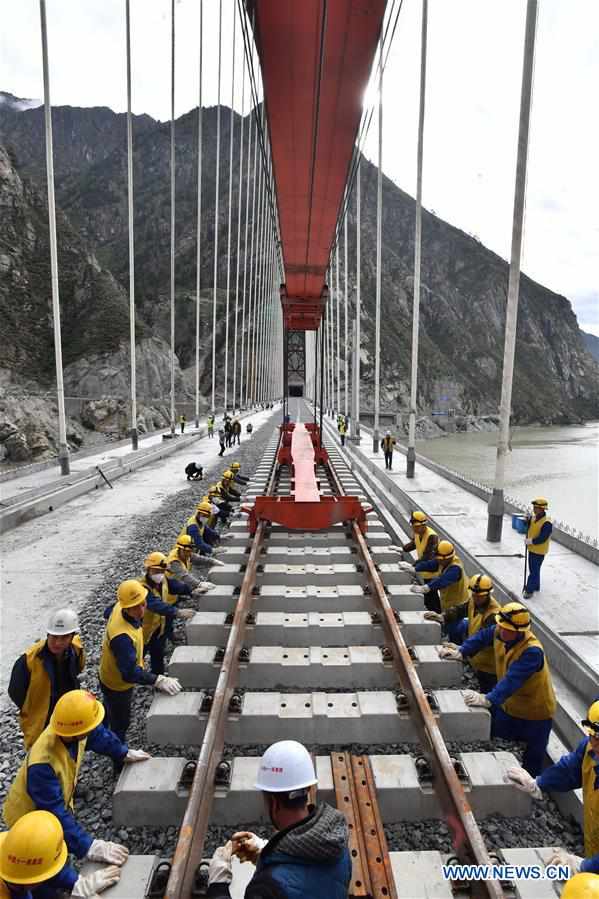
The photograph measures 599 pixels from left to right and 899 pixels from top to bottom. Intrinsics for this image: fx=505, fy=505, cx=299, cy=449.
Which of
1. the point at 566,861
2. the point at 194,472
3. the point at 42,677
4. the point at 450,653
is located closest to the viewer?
the point at 566,861

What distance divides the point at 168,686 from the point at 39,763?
157 cm

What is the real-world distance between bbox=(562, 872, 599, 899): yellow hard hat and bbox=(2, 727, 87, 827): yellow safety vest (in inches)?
A: 104

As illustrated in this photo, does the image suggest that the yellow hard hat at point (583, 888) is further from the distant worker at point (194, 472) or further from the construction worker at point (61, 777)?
the distant worker at point (194, 472)

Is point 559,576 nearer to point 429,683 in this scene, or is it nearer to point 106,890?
point 429,683

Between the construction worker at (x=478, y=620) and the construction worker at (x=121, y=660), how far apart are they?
9.62ft

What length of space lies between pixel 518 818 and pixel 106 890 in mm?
2719

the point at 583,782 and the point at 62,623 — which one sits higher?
the point at 62,623

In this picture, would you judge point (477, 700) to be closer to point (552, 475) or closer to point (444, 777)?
point (444, 777)

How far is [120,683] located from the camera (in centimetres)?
423

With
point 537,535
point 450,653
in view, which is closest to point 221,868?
point 450,653

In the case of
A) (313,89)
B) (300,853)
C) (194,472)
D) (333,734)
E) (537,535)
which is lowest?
(333,734)

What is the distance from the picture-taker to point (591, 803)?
10.1 feet

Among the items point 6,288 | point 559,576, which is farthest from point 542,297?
point 559,576

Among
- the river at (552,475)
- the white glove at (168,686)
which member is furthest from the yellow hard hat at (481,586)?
the river at (552,475)
